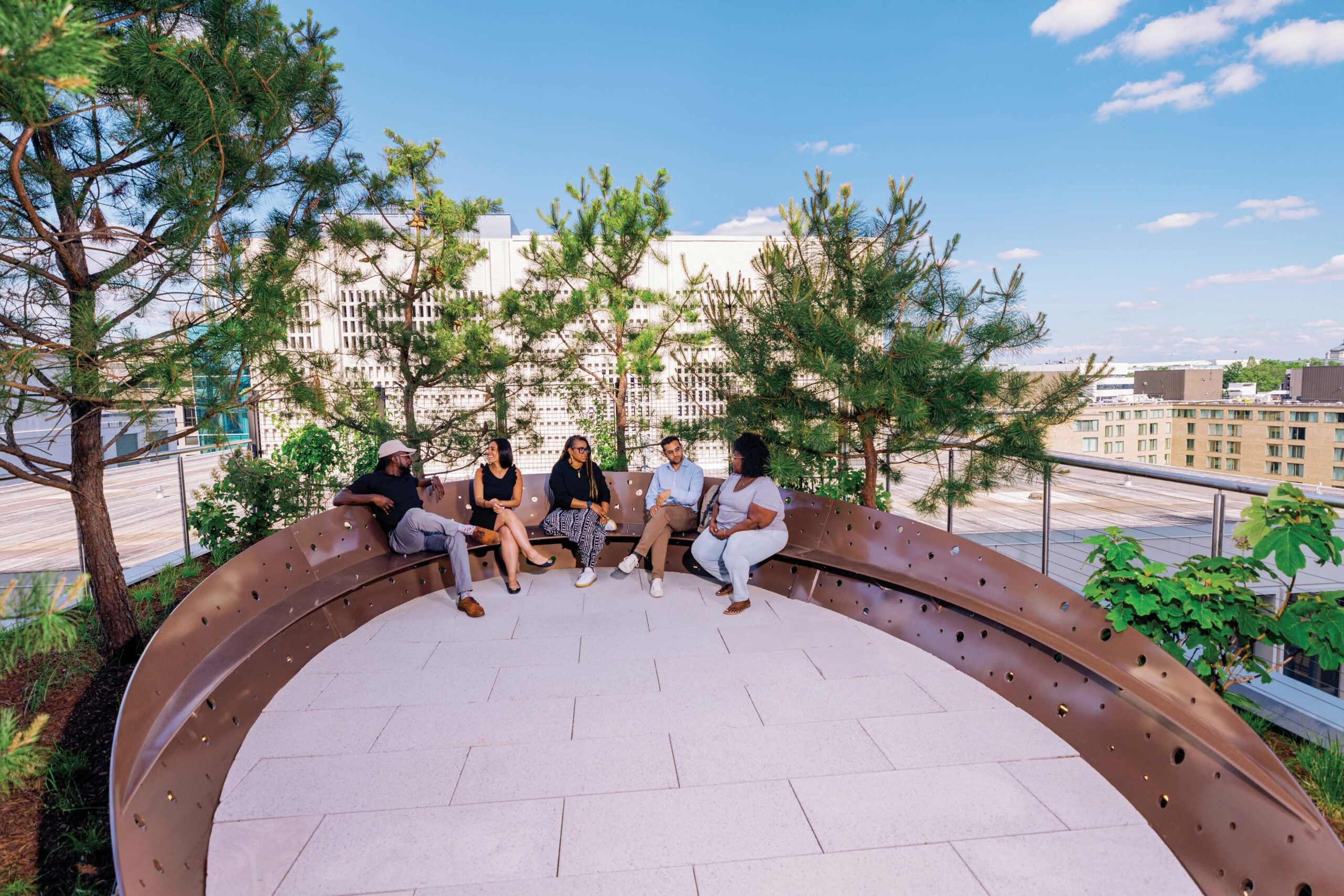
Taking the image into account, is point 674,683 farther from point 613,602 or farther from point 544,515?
point 544,515

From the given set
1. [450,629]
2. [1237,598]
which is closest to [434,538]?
[450,629]

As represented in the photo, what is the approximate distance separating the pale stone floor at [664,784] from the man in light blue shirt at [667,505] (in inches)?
51.0

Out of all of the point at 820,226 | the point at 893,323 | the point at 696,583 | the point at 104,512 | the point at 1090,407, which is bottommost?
the point at 696,583

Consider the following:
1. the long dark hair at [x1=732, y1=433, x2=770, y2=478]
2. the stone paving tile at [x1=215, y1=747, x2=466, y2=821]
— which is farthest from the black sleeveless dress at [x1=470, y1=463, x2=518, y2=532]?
the stone paving tile at [x1=215, y1=747, x2=466, y2=821]

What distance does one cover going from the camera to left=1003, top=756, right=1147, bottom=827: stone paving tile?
2.35m

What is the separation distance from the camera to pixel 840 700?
10.8 ft

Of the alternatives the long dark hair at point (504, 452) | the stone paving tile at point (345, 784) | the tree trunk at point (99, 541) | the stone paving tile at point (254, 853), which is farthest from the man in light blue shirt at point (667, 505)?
the tree trunk at point (99, 541)

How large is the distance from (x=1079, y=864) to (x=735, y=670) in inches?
70.5

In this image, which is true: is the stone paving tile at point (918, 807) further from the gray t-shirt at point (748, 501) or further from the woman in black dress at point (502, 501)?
the woman in black dress at point (502, 501)

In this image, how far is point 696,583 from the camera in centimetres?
539

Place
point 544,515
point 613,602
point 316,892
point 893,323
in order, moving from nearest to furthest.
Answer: point 316,892 → point 613,602 → point 893,323 → point 544,515

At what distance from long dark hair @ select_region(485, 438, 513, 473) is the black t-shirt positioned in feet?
2.36

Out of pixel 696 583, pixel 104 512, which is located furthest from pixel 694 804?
pixel 104 512

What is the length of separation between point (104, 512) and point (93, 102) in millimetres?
2048
